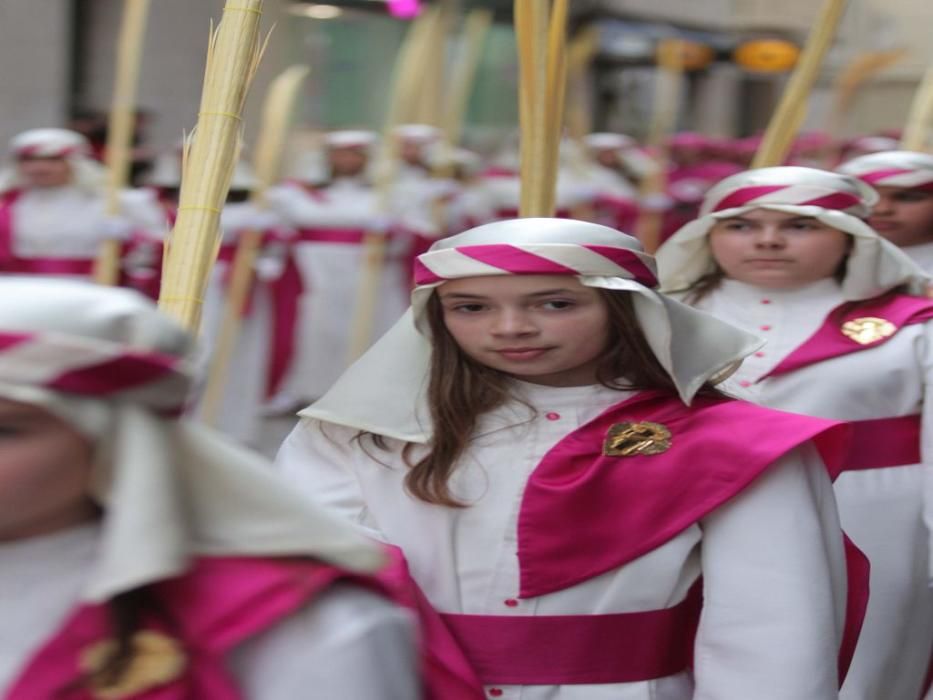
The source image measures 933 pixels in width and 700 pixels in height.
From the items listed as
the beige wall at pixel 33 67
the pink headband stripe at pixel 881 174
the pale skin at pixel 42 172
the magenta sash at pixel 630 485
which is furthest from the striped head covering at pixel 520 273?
the beige wall at pixel 33 67

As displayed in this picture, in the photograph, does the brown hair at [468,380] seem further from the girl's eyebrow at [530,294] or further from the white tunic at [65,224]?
the white tunic at [65,224]

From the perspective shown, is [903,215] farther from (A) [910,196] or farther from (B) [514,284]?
(B) [514,284]

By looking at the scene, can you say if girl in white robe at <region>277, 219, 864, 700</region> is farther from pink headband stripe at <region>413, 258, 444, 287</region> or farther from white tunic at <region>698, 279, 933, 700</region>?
white tunic at <region>698, 279, 933, 700</region>

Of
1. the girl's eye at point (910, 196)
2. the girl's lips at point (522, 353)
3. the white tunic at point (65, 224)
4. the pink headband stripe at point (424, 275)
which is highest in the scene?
the pink headband stripe at point (424, 275)

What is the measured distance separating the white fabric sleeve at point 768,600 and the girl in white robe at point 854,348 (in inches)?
50.4

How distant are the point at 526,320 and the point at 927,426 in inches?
61.6

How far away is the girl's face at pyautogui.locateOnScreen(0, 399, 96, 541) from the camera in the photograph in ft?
5.73

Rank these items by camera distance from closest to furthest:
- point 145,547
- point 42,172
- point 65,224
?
1. point 145,547
2. point 65,224
3. point 42,172

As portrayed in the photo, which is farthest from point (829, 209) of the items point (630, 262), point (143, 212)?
point (143, 212)

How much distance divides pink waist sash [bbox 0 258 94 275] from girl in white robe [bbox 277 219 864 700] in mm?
6067

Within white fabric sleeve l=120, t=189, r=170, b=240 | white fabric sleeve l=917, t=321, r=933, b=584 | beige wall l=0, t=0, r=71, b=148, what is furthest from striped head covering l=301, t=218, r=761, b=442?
beige wall l=0, t=0, r=71, b=148

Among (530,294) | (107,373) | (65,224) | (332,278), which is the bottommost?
(332,278)

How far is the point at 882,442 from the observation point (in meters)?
4.27

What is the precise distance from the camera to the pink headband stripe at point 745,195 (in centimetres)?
426
